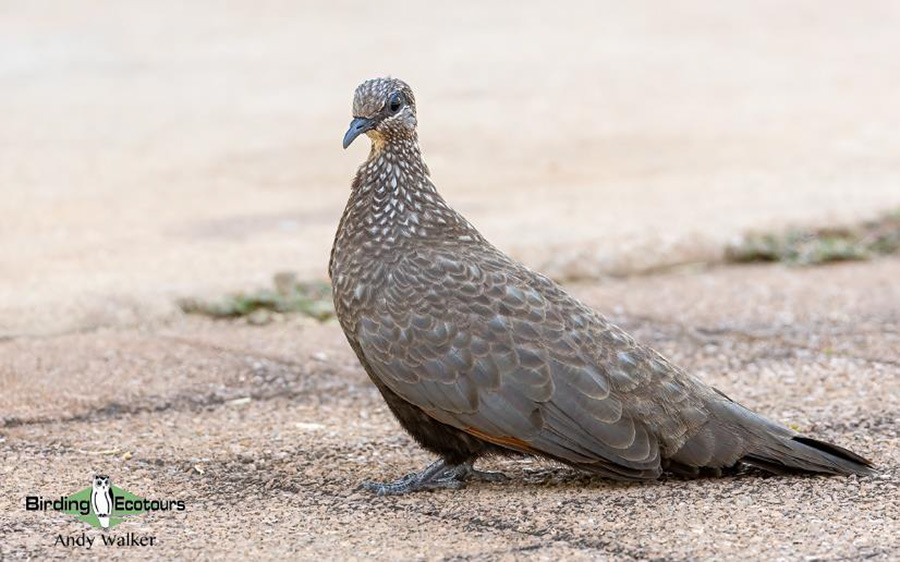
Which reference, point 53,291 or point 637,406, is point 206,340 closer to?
point 53,291

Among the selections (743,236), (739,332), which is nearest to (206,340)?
(739,332)

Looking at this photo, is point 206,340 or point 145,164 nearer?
point 206,340

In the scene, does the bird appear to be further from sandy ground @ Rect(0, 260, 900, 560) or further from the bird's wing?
sandy ground @ Rect(0, 260, 900, 560)

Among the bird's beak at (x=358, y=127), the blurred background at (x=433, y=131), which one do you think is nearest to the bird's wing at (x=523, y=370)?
the bird's beak at (x=358, y=127)

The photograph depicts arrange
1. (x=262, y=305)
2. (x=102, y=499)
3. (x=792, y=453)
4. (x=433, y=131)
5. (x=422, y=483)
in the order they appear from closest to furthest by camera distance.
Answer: (x=102, y=499) < (x=792, y=453) < (x=422, y=483) < (x=262, y=305) < (x=433, y=131)

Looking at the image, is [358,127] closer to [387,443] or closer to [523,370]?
[523,370]

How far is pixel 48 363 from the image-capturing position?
259 inches

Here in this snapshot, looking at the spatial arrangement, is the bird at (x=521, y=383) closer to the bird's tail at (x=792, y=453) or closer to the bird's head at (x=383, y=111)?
the bird's tail at (x=792, y=453)

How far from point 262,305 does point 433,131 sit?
13.4 ft

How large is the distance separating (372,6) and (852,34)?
4.80m

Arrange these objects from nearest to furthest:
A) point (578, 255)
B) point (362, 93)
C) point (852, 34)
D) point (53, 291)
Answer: point (362, 93) < point (53, 291) < point (578, 255) < point (852, 34)

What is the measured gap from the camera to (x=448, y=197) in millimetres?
9883

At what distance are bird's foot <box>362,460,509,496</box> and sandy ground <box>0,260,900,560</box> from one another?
7cm

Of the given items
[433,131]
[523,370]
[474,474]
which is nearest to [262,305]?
[474,474]
